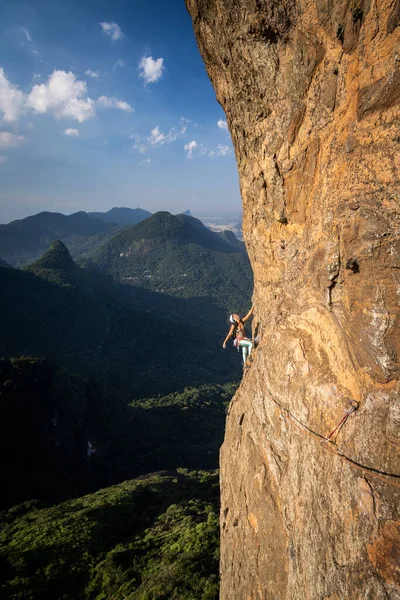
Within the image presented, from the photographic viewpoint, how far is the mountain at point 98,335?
68062 mm

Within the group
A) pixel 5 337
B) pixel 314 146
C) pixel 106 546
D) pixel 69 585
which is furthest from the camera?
pixel 5 337

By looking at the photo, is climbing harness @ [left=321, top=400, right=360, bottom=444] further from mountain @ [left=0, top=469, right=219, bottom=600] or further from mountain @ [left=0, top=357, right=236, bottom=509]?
mountain @ [left=0, top=357, right=236, bottom=509]

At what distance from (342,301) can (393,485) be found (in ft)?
10.9

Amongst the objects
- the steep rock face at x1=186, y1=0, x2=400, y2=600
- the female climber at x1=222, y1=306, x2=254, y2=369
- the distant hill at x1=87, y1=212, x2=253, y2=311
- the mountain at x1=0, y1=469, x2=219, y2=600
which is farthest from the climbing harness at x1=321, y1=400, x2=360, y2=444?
the distant hill at x1=87, y1=212, x2=253, y2=311

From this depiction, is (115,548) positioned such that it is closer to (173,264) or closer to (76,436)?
(76,436)

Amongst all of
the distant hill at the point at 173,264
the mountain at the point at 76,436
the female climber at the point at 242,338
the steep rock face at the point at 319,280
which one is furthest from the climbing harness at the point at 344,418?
the distant hill at the point at 173,264

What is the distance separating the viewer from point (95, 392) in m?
47.9

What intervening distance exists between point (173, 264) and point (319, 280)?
154 meters

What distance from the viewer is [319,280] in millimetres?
6801

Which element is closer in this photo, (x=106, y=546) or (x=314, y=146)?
(x=314, y=146)

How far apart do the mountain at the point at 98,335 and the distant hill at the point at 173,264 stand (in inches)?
1217

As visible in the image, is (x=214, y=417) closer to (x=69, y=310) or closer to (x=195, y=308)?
(x=69, y=310)

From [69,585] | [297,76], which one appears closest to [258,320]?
[297,76]

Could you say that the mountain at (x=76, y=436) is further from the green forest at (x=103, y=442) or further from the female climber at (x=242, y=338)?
the female climber at (x=242, y=338)
